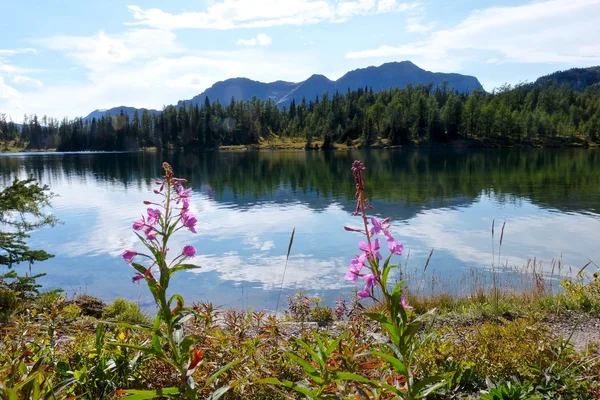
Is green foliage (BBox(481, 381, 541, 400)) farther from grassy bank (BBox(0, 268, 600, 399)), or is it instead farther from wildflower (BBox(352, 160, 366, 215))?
wildflower (BBox(352, 160, 366, 215))

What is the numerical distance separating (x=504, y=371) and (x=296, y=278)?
12166 mm

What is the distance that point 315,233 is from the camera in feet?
76.1

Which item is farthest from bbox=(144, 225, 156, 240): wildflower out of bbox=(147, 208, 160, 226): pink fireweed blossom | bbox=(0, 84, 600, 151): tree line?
bbox=(0, 84, 600, 151): tree line

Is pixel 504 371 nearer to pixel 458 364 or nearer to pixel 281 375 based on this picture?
pixel 458 364

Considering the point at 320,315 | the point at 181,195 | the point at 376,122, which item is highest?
the point at 376,122

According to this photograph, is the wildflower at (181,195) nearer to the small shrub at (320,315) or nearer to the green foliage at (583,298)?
the small shrub at (320,315)

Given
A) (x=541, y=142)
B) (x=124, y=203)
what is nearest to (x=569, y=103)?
(x=541, y=142)

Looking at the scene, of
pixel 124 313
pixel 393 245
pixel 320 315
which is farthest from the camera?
pixel 124 313

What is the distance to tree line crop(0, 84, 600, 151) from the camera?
12419 cm

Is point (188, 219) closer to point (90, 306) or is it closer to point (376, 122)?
point (90, 306)

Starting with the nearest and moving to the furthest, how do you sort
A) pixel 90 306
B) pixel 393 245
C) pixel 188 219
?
pixel 393 245 → pixel 188 219 → pixel 90 306

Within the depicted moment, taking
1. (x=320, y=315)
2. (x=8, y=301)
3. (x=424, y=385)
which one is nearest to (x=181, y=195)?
(x=424, y=385)

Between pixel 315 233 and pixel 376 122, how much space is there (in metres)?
120

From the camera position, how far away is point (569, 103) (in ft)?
513
